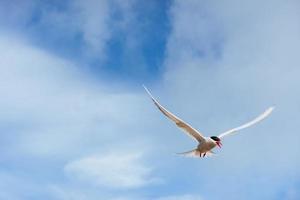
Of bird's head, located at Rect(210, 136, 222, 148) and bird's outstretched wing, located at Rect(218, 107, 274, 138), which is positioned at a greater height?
bird's outstretched wing, located at Rect(218, 107, 274, 138)

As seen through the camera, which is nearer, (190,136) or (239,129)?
(190,136)

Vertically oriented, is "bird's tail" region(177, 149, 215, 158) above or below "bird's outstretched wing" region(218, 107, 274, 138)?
below

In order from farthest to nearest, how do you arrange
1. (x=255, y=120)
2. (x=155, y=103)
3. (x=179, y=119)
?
(x=255, y=120) → (x=179, y=119) → (x=155, y=103)

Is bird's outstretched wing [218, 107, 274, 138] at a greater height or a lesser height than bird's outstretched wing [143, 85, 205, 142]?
greater

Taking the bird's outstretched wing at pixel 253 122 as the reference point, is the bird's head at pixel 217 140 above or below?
below

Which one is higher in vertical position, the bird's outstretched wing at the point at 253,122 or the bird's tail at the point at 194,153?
the bird's outstretched wing at the point at 253,122

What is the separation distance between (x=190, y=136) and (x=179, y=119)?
93.4 inches

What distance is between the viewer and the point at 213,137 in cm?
5550

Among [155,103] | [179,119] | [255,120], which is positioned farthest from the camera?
[255,120]

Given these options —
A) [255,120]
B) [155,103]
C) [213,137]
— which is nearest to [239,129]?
[255,120]

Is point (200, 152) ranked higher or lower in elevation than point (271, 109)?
lower

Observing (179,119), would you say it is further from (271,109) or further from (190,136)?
A: (271,109)

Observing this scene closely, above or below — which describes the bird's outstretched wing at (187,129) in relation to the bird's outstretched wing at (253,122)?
below

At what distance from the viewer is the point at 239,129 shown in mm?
Result: 63156
